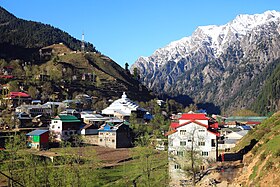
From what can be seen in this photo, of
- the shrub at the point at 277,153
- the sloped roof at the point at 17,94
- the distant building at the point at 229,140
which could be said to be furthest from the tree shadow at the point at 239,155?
the sloped roof at the point at 17,94

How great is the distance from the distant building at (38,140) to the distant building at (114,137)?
1073 cm

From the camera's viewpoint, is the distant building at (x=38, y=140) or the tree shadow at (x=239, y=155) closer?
the tree shadow at (x=239, y=155)

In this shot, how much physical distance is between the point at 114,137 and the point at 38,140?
13617 mm

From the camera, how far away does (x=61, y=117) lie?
71.4 m

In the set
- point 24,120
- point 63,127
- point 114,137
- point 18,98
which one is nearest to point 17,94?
point 18,98

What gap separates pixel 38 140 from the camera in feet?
203

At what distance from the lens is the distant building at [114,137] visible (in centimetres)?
6906

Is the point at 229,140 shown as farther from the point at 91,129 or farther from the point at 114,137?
Result: the point at 91,129

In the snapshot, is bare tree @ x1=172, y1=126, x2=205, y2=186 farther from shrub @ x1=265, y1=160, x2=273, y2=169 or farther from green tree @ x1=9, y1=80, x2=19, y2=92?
green tree @ x1=9, y1=80, x2=19, y2=92

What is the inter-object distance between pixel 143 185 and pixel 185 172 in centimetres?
763

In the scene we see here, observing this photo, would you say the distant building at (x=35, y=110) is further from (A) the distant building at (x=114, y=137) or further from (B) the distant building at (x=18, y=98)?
(A) the distant building at (x=114, y=137)

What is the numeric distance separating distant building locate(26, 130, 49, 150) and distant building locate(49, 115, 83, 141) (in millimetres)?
5525

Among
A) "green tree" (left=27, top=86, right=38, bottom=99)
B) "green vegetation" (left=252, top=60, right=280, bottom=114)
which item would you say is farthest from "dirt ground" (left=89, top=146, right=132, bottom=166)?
"green vegetation" (left=252, top=60, right=280, bottom=114)

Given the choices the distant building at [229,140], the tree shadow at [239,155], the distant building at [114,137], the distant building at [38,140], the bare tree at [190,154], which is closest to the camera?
the bare tree at [190,154]
